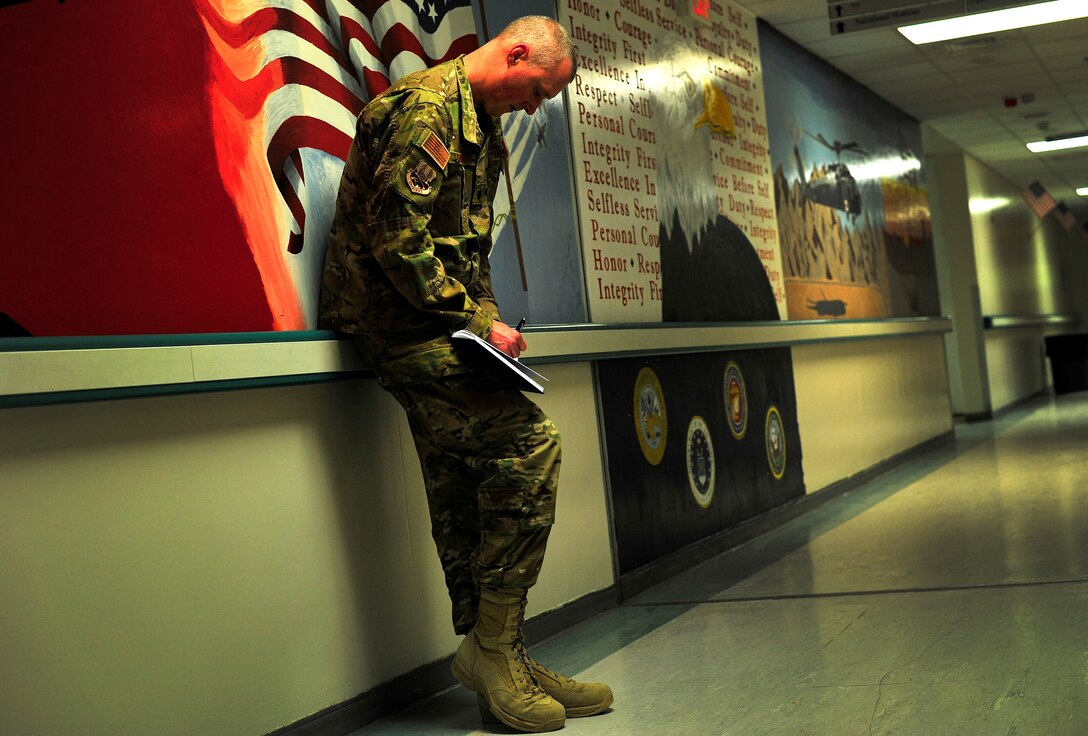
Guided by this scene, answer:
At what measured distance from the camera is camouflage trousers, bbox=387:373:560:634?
272 cm

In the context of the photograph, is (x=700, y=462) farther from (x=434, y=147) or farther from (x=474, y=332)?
(x=434, y=147)

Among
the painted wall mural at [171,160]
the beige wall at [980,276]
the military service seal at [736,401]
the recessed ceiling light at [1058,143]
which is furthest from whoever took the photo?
the beige wall at [980,276]

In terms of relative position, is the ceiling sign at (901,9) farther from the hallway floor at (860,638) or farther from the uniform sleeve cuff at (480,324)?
the uniform sleeve cuff at (480,324)

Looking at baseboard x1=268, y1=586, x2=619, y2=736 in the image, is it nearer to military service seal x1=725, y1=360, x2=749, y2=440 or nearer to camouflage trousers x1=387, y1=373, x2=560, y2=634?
camouflage trousers x1=387, y1=373, x2=560, y2=634

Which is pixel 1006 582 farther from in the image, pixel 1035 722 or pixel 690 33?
pixel 690 33

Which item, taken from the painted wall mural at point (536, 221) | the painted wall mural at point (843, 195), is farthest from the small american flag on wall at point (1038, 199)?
the painted wall mural at point (536, 221)

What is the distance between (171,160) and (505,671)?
139 cm

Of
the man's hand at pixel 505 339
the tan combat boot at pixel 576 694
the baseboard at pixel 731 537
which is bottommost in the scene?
the baseboard at pixel 731 537

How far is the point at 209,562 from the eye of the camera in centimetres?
246

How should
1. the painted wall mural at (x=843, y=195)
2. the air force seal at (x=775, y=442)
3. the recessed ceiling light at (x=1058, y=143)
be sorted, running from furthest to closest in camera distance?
the recessed ceiling light at (x=1058, y=143)
the painted wall mural at (x=843, y=195)
the air force seal at (x=775, y=442)

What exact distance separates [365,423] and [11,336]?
104 cm

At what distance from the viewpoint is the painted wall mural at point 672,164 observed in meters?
4.52

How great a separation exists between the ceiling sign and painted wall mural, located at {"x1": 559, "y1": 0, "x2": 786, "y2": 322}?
1.79 feet

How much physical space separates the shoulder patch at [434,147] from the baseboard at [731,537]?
2.19 metres
